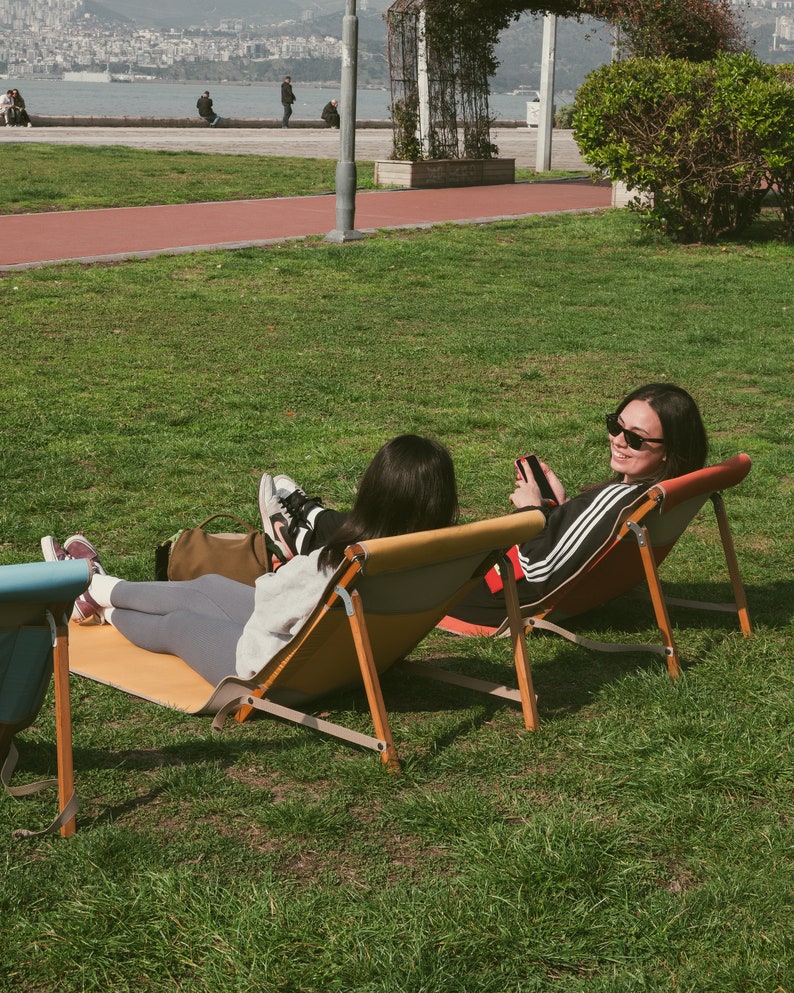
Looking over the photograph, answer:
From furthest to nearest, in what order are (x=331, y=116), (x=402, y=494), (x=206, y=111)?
(x=331, y=116) < (x=206, y=111) < (x=402, y=494)

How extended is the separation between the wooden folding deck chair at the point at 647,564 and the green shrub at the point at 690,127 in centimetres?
1051

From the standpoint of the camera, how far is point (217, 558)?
4969 millimetres

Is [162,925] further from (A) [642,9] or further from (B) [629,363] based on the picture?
(A) [642,9]

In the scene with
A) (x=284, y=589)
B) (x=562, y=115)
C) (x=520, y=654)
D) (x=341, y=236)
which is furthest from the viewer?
(x=562, y=115)

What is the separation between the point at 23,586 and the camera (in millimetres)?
3088

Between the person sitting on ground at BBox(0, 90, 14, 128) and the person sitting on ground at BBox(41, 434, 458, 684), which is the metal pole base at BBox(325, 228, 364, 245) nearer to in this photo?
the person sitting on ground at BBox(41, 434, 458, 684)

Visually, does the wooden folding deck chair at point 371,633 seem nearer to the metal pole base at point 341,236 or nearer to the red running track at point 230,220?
the red running track at point 230,220

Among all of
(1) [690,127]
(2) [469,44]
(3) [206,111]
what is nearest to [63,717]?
(1) [690,127]

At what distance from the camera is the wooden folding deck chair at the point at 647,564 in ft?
14.2

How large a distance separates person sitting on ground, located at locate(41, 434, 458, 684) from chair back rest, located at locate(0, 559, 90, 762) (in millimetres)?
791

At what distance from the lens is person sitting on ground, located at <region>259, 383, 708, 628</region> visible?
4.50 m

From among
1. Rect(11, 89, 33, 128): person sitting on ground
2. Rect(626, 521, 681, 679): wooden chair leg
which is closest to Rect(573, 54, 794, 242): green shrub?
Rect(626, 521, 681, 679): wooden chair leg

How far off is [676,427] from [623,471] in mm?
258

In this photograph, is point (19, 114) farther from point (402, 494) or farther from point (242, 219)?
point (402, 494)
